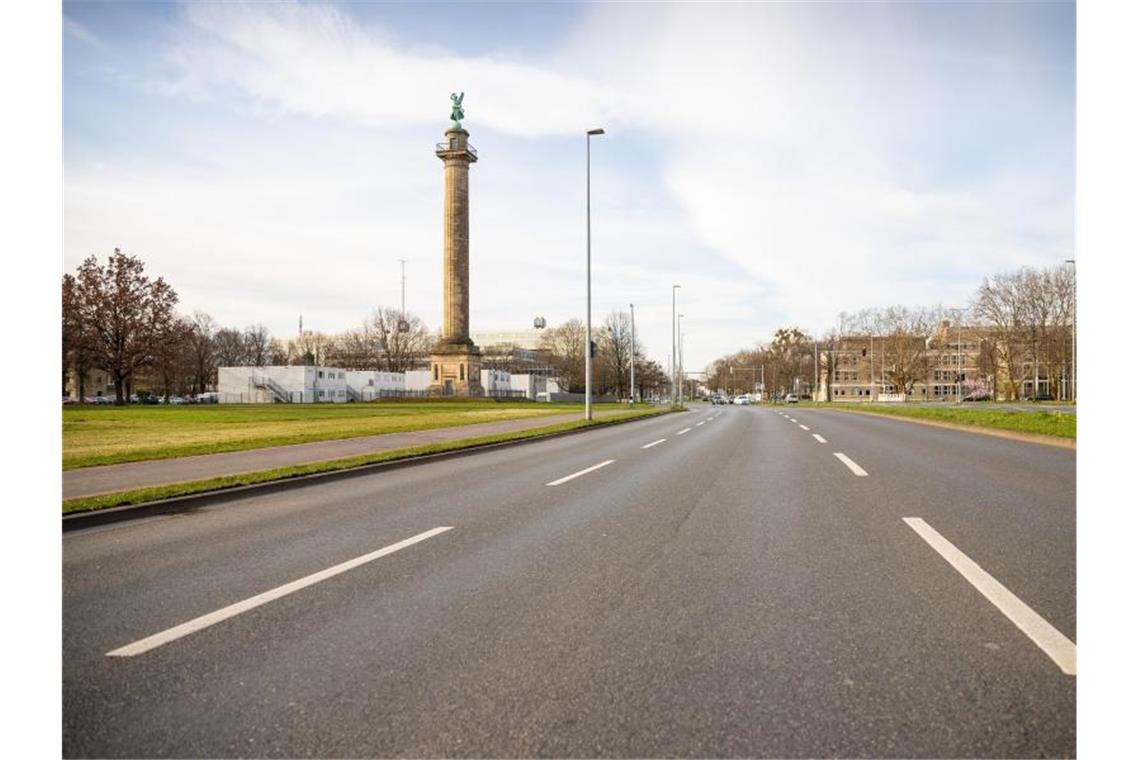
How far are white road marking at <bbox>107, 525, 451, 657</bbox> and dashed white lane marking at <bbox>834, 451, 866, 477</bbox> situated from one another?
7.19m

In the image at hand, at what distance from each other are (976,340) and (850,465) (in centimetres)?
7079

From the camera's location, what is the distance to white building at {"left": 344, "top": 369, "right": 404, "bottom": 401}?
82500 millimetres

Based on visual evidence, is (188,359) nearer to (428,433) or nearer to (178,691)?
(428,433)

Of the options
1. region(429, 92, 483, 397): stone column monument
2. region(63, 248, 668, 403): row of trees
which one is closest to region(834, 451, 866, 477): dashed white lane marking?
region(63, 248, 668, 403): row of trees

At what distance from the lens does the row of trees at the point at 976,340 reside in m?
61.6

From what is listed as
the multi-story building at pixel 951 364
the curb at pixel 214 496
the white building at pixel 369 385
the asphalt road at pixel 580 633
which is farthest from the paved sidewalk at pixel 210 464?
A: the white building at pixel 369 385

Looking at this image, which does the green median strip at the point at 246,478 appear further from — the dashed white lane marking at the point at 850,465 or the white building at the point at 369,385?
the white building at the point at 369,385

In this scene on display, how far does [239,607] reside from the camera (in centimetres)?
423

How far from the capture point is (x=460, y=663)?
328 cm

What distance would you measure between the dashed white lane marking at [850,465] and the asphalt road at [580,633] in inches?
106

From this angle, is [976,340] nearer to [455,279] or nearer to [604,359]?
[604,359]

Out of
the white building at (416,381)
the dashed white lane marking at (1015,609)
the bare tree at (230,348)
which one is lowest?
the dashed white lane marking at (1015,609)

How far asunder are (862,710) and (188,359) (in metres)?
96.3
